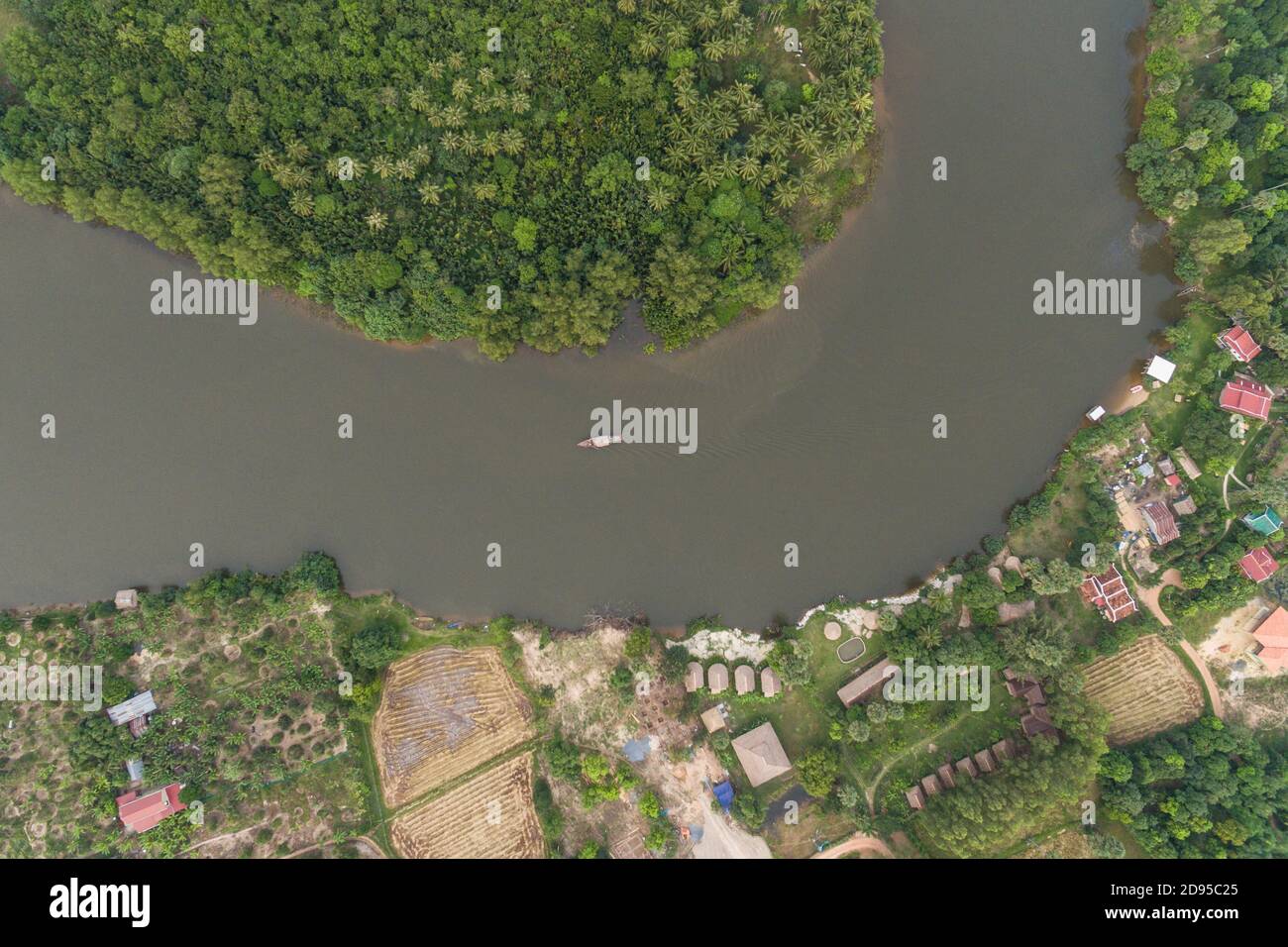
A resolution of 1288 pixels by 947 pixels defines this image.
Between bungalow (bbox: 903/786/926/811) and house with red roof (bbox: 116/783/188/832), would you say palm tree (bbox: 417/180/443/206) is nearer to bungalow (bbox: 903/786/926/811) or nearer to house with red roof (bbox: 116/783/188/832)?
house with red roof (bbox: 116/783/188/832)

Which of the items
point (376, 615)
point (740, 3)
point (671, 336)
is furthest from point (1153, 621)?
point (376, 615)

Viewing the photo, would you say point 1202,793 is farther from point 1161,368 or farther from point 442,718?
point 442,718

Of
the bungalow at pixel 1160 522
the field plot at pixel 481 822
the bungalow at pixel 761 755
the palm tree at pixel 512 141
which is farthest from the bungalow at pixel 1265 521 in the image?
the palm tree at pixel 512 141

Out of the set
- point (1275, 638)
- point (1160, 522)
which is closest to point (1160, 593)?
point (1160, 522)

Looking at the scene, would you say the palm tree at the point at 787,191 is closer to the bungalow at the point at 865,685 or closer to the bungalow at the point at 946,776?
the bungalow at the point at 865,685

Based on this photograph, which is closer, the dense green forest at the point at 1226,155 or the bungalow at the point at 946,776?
the dense green forest at the point at 1226,155

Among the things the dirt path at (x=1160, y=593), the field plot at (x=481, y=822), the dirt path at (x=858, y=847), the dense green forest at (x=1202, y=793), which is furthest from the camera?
the dirt path at (x=1160, y=593)

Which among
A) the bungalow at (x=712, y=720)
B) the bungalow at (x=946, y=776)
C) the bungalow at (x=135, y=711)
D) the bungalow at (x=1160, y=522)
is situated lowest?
the bungalow at (x=946, y=776)
